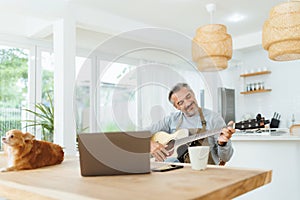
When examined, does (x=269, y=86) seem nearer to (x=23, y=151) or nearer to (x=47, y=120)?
(x=47, y=120)

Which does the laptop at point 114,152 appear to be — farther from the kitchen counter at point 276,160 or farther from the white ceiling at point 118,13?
the white ceiling at point 118,13

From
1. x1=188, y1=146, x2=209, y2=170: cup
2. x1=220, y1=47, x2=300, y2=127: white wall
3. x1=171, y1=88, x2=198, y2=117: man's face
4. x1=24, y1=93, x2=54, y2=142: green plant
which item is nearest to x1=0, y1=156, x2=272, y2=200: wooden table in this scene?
x1=188, y1=146, x2=209, y2=170: cup

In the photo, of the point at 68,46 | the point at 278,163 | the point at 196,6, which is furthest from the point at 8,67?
the point at 278,163

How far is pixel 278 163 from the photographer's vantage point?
116 inches

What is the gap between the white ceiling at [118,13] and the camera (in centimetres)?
352

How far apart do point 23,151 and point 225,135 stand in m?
0.86

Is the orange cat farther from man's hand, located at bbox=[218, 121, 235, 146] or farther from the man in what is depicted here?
man's hand, located at bbox=[218, 121, 235, 146]

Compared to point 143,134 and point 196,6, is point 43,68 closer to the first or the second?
point 196,6

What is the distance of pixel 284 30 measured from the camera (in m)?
2.84

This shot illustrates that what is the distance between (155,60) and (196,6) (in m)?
3.23

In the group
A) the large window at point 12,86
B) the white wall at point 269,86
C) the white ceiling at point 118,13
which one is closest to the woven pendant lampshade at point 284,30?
the white ceiling at point 118,13

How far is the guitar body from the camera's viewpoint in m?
1.04

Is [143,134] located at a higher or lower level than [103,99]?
lower

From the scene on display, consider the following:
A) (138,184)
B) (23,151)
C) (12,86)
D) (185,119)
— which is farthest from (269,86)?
(138,184)
